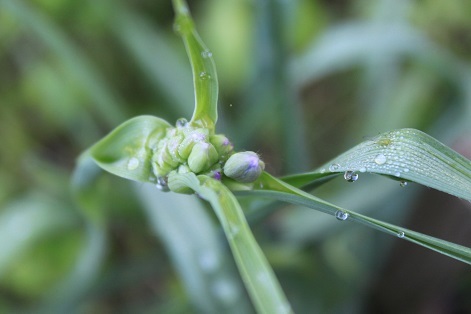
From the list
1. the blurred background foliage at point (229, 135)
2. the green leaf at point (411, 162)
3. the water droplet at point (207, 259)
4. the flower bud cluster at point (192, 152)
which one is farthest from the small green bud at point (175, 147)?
the water droplet at point (207, 259)

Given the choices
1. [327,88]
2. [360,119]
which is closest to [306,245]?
[360,119]

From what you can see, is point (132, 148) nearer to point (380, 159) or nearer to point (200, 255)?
point (380, 159)

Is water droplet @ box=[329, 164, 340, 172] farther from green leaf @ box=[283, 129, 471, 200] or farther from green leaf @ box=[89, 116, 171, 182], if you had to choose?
green leaf @ box=[89, 116, 171, 182]

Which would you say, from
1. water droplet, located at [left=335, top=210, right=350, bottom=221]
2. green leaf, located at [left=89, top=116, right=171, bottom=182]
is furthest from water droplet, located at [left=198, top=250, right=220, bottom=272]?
water droplet, located at [left=335, top=210, right=350, bottom=221]

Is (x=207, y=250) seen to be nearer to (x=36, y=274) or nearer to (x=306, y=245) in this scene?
(x=306, y=245)

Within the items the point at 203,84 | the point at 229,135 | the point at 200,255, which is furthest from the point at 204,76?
the point at 229,135
